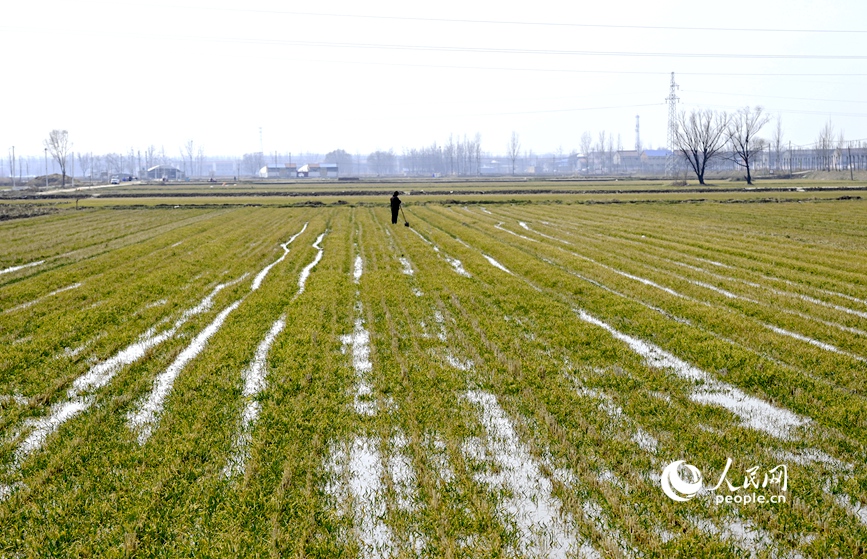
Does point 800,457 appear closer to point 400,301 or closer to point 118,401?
point 118,401

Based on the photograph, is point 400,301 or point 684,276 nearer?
point 400,301

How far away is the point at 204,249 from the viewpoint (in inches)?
974

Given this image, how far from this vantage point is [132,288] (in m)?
16.5

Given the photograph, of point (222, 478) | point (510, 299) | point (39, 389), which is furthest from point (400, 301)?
point (222, 478)

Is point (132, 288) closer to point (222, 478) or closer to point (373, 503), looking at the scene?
point (222, 478)

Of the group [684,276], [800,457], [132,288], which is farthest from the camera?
[684,276]

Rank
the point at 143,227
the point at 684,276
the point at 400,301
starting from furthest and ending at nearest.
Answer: the point at 143,227 → the point at 684,276 → the point at 400,301

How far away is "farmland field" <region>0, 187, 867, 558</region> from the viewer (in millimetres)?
5426

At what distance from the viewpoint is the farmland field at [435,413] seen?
5.43m

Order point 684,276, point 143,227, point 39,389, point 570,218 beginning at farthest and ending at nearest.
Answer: point 570,218
point 143,227
point 684,276
point 39,389

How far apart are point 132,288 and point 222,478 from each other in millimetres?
11828

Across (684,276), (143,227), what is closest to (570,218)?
(684,276)

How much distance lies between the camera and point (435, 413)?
26.4 ft

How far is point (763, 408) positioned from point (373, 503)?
5.24 meters
